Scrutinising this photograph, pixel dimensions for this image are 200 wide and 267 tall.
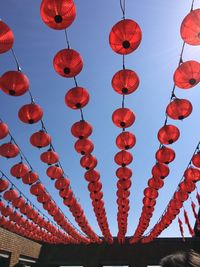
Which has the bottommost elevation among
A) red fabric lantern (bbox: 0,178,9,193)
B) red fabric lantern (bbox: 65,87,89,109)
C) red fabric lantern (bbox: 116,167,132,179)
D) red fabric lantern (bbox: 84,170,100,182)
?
red fabric lantern (bbox: 65,87,89,109)

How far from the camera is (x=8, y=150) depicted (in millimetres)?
8383

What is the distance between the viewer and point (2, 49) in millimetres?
4711

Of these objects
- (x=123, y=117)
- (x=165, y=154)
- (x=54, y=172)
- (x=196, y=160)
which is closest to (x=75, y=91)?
(x=123, y=117)

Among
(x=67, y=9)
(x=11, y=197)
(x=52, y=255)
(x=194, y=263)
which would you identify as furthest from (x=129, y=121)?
(x=52, y=255)

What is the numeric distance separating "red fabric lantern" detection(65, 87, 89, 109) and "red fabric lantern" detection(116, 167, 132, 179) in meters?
3.61

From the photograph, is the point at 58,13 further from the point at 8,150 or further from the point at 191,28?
the point at 8,150

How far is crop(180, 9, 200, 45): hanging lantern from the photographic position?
14.7 ft

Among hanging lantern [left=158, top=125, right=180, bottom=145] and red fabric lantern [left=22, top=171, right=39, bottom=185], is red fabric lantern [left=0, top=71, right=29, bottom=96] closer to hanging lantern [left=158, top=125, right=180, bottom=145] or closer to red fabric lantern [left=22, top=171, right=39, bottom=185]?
hanging lantern [left=158, top=125, right=180, bottom=145]

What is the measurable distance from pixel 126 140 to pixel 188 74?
2894 mm

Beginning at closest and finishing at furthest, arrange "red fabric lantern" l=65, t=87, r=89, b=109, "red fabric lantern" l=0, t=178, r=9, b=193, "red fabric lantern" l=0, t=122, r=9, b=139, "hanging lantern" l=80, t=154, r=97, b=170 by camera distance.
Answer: "red fabric lantern" l=65, t=87, r=89, b=109, "red fabric lantern" l=0, t=122, r=9, b=139, "hanging lantern" l=80, t=154, r=97, b=170, "red fabric lantern" l=0, t=178, r=9, b=193

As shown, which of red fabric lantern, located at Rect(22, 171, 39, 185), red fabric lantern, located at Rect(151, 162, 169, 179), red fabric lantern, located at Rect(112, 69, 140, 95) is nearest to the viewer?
red fabric lantern, located at Rect(112, 69, 140, 95)

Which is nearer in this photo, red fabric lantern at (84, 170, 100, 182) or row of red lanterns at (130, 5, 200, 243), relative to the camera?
row of red lanterns at (130, 5, 200, 243)

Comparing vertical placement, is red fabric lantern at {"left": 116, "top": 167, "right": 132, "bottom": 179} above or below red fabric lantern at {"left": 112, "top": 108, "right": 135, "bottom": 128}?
above

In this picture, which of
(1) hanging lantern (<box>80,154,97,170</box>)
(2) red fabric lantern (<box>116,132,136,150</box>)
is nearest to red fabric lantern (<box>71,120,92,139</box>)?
(2) red fabric lantern (<box>116,132,136,150</box>)
